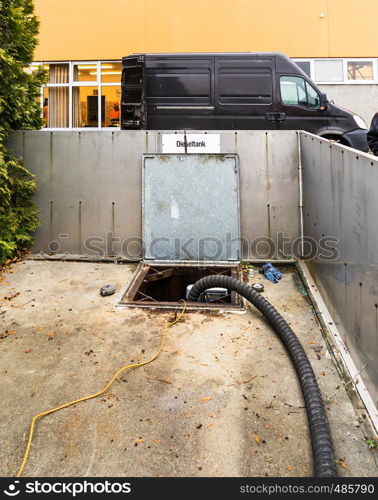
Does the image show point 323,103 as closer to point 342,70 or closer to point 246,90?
point 246,90

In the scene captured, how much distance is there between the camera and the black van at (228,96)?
30.0 ft

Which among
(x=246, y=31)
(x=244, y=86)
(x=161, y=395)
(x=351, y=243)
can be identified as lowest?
(x=161, y=395)

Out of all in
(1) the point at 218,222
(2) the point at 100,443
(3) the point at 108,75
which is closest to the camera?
(2) the point at 100,443

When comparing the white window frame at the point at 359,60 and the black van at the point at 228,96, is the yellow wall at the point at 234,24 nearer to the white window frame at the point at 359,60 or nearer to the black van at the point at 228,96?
the white window frame at the point at 359,60

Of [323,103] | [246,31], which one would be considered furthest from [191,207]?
[246,31]

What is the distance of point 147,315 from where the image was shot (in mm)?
4824

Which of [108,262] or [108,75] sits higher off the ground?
[108,75]

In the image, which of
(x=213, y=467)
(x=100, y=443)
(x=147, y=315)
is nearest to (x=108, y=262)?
(x=147, y=315)

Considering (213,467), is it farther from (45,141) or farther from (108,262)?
(45,141)

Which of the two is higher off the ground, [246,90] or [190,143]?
[246,90]

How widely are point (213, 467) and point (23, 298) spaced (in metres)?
3.80

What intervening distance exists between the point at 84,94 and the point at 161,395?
13.5 meters

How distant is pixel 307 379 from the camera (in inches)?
131
